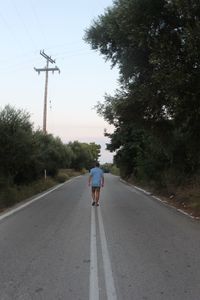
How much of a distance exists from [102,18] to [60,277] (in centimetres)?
1176

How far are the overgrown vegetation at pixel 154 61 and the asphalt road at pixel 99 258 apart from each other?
370 centimetres

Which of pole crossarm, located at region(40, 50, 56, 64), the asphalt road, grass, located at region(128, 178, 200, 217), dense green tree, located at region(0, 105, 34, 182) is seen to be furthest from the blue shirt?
pole crossarm, located at region(40, 50, 56, 64)

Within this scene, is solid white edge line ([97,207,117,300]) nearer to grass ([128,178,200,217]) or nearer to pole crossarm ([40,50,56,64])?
grass ([128,178,200,217])

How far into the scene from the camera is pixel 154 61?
1427 cm

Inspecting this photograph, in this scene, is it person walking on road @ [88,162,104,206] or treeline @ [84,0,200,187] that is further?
person walking on road @ [88,162,104,206]

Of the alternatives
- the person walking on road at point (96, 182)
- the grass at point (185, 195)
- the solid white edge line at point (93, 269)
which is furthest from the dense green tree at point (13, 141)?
the solid white edge line at point (93, 269)

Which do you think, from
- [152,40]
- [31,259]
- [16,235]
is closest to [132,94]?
[152,40]

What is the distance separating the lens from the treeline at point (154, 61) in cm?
1399

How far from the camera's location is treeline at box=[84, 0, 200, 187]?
14.0 metres

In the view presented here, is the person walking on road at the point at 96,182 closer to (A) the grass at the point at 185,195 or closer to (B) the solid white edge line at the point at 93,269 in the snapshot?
(A) the grass at the point at 185,195

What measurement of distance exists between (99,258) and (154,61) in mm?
7246

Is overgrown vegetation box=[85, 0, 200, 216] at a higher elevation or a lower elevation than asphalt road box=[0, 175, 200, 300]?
higher

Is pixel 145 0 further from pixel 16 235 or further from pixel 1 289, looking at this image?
pixel 1 289

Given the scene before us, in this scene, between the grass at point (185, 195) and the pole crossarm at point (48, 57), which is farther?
the pole crossarm at point (48, 57)
